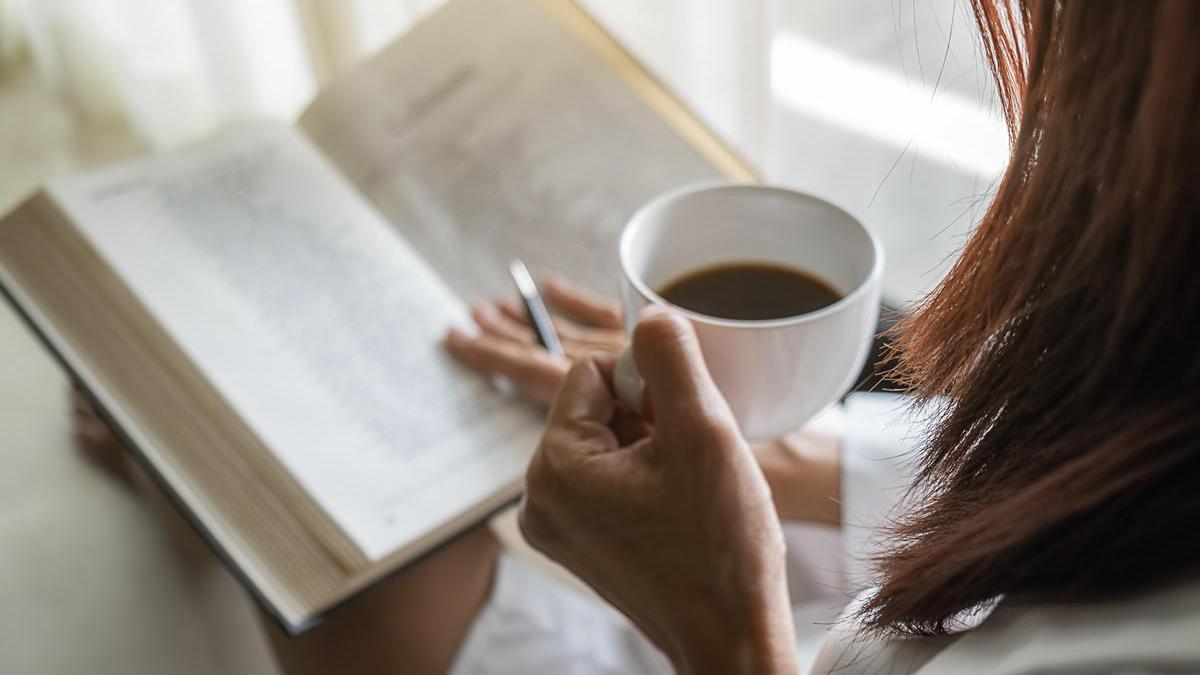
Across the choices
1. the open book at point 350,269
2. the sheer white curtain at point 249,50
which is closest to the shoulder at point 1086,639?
the open book at point 350,269

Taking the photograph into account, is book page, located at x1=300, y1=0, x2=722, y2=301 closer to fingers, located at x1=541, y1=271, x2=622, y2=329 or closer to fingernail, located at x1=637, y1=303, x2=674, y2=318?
fingers, located at x1=541, y1=271, x2=622, y2=329

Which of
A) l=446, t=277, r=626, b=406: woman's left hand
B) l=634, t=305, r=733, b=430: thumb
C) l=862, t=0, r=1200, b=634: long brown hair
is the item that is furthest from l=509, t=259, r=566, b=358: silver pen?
l=862, t=0, r=1200, b=634: long brown hair

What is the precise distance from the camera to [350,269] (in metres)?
0.76

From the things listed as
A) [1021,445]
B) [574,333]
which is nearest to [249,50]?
[574,333]

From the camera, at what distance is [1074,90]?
0.32 m

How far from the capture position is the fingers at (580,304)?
2.47 ft

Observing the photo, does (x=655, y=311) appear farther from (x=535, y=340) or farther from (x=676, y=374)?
(x=535, y=340)

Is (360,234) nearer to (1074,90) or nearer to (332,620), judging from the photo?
(332,620)

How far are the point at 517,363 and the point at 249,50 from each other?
85 cm

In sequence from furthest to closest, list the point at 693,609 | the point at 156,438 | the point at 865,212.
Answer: the point at 865,212 < the point at 156,438 < the point at 693,609

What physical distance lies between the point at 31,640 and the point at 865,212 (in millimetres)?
945

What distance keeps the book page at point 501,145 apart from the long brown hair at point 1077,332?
0.40m

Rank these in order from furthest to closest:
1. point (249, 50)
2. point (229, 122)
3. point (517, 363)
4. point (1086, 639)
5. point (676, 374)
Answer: point (249, 50), point (229, 122), point (517, 363), point (676, 374), point (1086, 639)

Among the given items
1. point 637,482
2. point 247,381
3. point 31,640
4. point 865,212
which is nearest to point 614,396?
point 637,482
